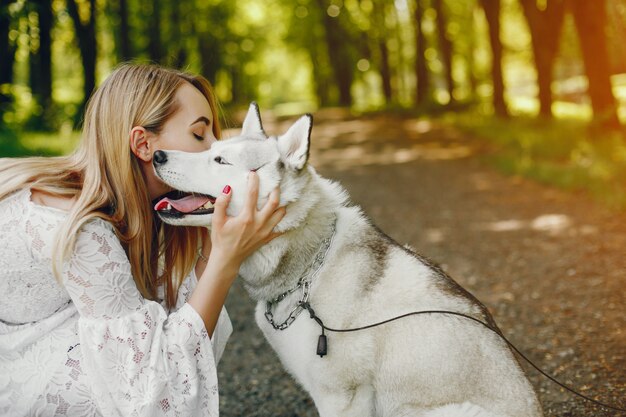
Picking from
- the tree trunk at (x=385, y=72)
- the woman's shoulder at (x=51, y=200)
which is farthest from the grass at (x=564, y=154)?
the tree trunk at (x=385, y=72)

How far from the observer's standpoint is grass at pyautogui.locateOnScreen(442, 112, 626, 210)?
9219 mm

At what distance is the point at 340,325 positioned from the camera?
290 cm

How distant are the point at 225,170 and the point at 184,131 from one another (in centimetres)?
33

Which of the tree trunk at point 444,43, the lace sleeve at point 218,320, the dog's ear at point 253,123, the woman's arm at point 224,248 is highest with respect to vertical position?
the tree trunk at point 444,43

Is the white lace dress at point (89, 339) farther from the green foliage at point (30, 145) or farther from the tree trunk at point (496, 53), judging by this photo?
the tree trunk at point (496, 53)

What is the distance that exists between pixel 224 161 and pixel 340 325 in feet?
3.30

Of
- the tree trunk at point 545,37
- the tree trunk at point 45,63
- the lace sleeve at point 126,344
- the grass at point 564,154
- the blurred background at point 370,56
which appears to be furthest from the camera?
the tree trunk at point 45,63

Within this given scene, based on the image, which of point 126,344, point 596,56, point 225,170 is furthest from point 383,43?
point 126,344

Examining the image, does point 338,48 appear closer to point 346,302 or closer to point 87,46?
point 87,46

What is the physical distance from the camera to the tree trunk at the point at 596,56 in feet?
38.7

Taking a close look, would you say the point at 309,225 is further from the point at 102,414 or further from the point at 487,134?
the point at 487,134

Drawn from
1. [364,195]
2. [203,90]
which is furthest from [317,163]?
[203,90]

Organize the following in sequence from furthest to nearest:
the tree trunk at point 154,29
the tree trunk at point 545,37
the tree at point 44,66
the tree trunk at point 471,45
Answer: the tree trunk at point 471,45 → the tree trunk at point 154,29 → the tree at point 44,66 → the tree trunk at point 545,37

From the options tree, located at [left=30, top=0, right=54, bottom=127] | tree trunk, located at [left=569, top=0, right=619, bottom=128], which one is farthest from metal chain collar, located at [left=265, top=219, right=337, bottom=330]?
tree, located at [left=30, top=0, right=54, bottom=127]
